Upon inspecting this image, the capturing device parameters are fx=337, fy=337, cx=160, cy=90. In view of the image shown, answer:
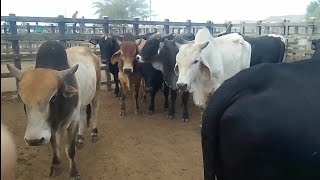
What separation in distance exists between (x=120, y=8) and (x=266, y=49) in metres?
30.3

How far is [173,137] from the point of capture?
5828mm

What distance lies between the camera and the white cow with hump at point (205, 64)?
5341 mm

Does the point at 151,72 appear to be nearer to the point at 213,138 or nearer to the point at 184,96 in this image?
the point at 184,96

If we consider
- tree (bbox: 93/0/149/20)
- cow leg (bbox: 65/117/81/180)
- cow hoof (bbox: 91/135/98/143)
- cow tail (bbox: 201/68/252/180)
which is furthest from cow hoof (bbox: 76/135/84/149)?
tree (bbox: 93/0/149/20)

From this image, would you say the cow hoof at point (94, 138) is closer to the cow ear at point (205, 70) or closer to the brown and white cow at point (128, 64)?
the brown and white cow at point (128, 64)

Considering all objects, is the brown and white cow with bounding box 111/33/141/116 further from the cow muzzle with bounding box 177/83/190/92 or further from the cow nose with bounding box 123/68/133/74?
the cow muzzle with bounding box 177/83/190/92

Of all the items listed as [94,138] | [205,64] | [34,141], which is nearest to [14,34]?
[94,138]

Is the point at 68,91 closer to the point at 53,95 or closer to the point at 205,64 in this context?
the point at 53,95

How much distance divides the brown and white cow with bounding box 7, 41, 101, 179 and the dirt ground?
0.43 metres

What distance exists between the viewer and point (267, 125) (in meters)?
1.80

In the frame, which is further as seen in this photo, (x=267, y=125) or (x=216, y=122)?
(x=216, y=122)

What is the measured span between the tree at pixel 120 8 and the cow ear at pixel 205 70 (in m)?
30.6

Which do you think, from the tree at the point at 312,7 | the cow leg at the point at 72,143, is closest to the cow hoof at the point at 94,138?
the cow leg at the point at 72,143

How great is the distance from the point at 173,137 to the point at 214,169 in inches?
147
